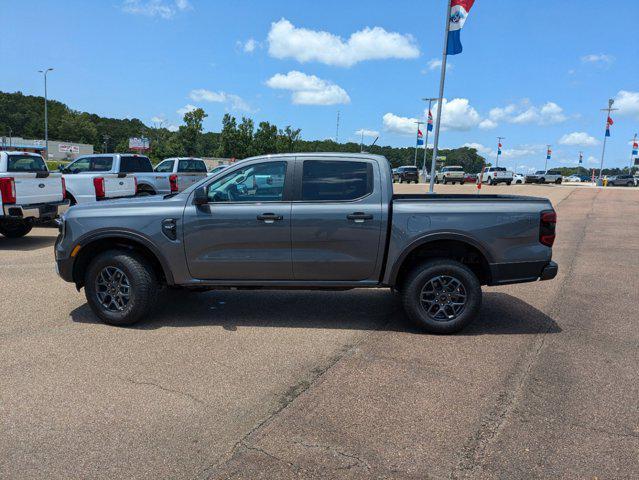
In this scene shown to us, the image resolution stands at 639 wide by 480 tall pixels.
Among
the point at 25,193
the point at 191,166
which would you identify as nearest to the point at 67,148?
the point at 191,166

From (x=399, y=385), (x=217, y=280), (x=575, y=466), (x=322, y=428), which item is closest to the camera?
(x=575, y=466)

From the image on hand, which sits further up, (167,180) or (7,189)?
(167,180)

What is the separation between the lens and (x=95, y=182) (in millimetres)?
11828

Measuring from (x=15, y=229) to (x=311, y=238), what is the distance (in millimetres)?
8893

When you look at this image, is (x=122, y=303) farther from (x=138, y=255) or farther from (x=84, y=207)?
(x=84, y=207)

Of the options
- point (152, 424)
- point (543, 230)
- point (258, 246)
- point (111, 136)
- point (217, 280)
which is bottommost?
point (152, 424)

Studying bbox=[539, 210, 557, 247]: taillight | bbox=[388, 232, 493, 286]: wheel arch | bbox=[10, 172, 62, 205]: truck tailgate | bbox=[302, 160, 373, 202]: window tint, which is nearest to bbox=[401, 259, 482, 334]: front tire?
bbox=[388, 232, 493, 286]: wheel arch

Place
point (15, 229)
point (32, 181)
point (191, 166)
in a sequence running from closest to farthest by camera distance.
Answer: point (32, 181), point (15, 229), point (191, 166)

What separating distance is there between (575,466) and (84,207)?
495 cm

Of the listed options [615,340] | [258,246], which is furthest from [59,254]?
[615,340]

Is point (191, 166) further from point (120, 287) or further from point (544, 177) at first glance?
point (544, 177)

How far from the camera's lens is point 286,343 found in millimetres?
4637

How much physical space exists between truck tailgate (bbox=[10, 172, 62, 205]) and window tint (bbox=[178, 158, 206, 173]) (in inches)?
262

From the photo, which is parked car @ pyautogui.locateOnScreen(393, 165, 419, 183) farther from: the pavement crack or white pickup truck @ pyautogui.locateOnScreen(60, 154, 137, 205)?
the pavement crack
